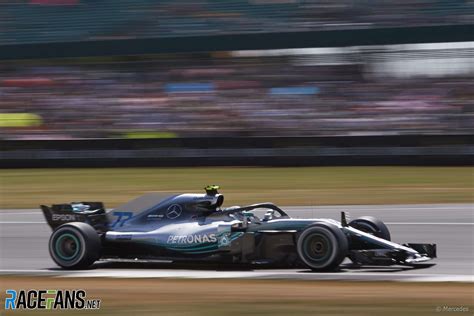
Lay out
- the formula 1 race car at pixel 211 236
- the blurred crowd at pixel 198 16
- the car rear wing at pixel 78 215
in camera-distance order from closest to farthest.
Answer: the formula 1 race car at pixel 211 236 → the car rear wing at pixel 78 215 → the blurred crowd at pixel 198 16

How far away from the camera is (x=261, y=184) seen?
1823 cm

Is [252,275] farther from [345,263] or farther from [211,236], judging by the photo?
[345,263]

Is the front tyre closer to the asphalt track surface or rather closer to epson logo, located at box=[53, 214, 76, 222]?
the asphalt track surface

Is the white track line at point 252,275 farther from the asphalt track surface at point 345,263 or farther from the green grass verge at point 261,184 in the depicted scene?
the green grass verge at point 261,184

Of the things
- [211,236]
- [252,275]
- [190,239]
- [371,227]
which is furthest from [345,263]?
[190,239]

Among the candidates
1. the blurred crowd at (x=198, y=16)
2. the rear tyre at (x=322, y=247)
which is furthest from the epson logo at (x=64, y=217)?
the blurred crowd at (x=198, y=16)

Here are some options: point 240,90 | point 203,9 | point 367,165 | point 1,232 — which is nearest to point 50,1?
point 203,9

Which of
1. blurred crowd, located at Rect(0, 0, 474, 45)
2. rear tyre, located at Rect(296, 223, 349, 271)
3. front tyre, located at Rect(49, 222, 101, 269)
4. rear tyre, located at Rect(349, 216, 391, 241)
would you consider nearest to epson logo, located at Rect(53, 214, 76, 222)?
front tyre, located at Rect(49, 222, 101, 269)

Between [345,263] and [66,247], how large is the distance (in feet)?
8.63

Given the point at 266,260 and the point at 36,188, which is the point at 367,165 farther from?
the point at 266,260

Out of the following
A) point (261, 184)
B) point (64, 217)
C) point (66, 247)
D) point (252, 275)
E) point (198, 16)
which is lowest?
point (252, 275)

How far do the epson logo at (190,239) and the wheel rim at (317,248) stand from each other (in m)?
0.91

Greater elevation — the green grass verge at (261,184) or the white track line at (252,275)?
the green grass verge at (261,184)

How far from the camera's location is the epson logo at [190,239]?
7.97 m
